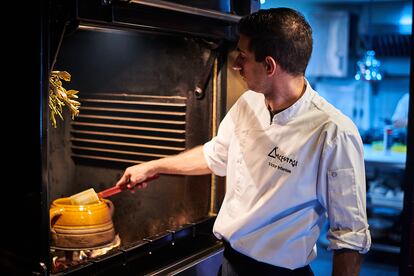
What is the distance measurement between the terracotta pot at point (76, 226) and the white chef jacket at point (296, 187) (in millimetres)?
381

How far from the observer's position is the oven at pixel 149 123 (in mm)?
1610

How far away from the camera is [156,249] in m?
1.66

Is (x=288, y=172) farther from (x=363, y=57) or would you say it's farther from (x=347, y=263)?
(x=363, y=57)

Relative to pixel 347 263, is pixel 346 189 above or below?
above

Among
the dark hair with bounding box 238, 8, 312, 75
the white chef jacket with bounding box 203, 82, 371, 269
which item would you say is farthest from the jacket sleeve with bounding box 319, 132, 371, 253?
the dark hair with bounding box 238, 8, 312, 75

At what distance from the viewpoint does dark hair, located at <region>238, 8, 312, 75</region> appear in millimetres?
1473

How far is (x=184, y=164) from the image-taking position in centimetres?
183

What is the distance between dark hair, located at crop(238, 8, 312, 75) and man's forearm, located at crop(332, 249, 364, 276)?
1.73ft

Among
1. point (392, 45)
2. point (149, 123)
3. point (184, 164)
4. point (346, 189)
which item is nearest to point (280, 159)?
point (346, 189)

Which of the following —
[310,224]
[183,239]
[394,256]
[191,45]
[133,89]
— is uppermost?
[191,45]

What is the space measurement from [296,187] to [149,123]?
706 millimetres

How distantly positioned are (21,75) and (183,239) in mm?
839

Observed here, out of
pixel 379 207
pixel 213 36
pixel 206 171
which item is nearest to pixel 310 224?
pixel 206 171

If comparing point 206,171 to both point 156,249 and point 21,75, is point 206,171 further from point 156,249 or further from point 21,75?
point 21,75
